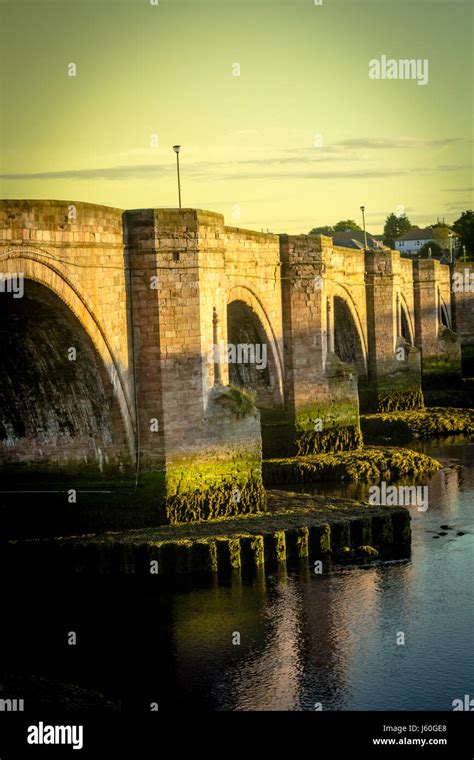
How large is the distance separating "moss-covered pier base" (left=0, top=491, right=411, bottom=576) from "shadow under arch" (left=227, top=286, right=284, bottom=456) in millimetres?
8978

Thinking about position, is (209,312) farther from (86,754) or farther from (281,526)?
(86,754)

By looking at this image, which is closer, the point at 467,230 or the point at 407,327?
the point at 407,327

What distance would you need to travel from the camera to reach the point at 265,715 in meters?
19.1

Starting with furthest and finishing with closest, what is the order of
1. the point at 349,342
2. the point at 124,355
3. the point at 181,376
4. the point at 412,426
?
1. the point at 349,342
2. the point at 412,426
3. the point at 181,376
4. the point at 124,355

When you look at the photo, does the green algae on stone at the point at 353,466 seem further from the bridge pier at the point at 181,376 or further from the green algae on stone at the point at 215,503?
the bridge pier at the point at 181,376

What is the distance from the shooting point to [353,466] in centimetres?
3728

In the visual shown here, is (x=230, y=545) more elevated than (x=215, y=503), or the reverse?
(x=215, y=503)

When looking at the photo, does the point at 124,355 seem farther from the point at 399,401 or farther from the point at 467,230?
the point at 467,230

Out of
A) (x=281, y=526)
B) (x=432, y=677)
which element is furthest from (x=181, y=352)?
(x=432, y=677)

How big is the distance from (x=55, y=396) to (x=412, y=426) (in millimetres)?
22938

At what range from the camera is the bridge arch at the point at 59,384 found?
81.9 feet

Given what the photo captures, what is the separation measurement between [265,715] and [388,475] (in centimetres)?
1942

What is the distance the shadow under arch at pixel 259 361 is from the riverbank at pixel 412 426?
343 inches

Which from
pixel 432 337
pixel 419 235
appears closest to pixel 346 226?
pixel 419 235
